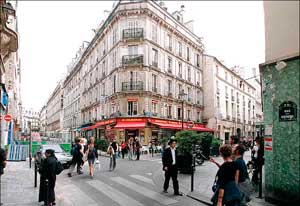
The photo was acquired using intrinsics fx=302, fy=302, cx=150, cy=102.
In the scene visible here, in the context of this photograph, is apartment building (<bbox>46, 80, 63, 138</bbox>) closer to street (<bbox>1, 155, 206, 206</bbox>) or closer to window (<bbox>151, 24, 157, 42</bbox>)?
window (<bbox>151, 24, 157, 42</bbox>)

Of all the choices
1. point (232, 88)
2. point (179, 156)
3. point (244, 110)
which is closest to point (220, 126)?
point (232, 88)

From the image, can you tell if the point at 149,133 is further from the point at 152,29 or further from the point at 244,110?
the point at 244,110

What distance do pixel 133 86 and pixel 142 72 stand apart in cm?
173

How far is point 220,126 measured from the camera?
44.8 m

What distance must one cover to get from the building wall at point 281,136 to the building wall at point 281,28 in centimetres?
28

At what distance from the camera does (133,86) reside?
31.5m

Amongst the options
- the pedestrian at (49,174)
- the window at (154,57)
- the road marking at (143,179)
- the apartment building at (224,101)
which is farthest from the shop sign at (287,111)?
the apartment building at (224,101)

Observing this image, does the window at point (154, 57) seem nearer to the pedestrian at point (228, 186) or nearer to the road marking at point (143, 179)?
the road marking at point (143, 179)

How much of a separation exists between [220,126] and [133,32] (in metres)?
20.8

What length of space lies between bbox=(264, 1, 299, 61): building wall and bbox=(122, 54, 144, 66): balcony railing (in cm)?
2414

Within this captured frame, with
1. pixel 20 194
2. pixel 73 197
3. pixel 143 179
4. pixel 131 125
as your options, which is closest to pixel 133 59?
pixel 131 125

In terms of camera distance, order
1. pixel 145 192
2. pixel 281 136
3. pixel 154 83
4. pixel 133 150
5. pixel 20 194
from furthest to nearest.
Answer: pixel 154 83 < pixel 133 150 < pixel 145 192 < pixel 20 194 < pixel 281 136

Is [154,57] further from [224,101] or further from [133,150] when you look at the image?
[224,101]

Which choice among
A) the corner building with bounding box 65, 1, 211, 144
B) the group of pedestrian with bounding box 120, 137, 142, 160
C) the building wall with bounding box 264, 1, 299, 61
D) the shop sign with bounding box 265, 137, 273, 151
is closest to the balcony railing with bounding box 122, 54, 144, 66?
the corner building with bounding box 65, 1, 211, 144
